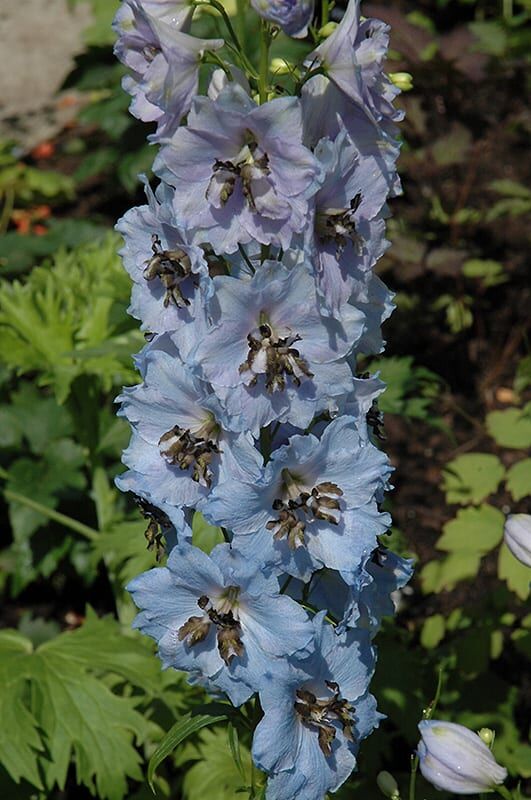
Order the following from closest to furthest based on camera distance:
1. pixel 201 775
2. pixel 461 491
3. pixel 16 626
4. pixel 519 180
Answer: pixel 201 775, pixel 461 491, pixel 16 626, pixel 519 180

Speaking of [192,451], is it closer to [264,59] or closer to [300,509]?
[300,509]

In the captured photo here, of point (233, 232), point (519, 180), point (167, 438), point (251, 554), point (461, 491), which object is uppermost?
point (233, 232)

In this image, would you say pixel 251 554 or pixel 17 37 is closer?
pixel 251 554

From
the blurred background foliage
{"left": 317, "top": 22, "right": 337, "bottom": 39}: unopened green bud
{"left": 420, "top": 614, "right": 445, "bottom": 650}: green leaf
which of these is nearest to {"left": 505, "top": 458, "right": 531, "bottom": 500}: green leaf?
the blurred background foliage

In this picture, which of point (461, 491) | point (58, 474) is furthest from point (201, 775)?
point (58, 474)

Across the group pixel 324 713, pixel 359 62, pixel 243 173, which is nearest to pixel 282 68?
pixel 359 62

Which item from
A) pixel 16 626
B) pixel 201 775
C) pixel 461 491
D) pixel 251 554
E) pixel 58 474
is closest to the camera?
pixel 251 554

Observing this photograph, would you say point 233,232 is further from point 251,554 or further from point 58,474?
point 58,474
